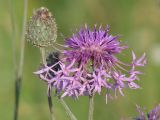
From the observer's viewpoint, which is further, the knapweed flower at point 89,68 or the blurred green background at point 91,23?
the blurred green background at point 91,23

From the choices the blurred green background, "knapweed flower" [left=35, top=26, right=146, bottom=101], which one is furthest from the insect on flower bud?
the blurred green background

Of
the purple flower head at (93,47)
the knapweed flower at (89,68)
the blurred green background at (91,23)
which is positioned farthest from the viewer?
the blurred green background at (91,23)

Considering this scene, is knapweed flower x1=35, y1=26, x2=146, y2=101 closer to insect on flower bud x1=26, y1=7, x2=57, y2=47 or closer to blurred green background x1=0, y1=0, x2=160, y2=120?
insect on flower bud x1=26, y1=7, x2=57, y2=47

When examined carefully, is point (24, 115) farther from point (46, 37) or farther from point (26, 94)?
point (46, 37)

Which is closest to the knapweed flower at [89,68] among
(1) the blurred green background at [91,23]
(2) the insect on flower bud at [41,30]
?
(2) the insect on flower bud at [41,30]

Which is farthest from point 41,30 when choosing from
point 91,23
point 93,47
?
point 91,23

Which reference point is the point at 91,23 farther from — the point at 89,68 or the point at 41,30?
the point at 89,68

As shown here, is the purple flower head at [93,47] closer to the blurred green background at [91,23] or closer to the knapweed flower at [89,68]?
the knapweed flower at [89,68]
